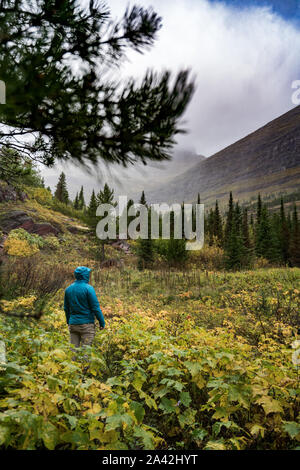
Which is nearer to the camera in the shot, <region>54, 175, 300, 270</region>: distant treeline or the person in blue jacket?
the person in blue jacket

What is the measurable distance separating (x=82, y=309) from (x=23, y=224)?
71.7 ft

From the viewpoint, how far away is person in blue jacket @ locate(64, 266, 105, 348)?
3902mm

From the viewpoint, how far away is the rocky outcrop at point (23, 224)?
21.1 metres

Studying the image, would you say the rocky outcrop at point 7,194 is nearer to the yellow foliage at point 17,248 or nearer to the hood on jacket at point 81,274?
the yellow foliage at point 17,248

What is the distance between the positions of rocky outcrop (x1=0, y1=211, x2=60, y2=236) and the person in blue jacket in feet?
66.4

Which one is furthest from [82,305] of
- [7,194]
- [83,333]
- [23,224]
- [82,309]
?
[7,194]

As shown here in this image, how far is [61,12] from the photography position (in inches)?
73.5

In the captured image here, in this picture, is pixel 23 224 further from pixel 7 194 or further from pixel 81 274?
pixel 81 274

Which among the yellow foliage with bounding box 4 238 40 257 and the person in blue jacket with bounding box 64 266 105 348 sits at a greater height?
the yellow foliage with bounding box 4 238 40 257

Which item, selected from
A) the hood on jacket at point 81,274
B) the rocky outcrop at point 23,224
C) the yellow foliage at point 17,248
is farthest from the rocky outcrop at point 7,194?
the hood on jacket at point 81,274

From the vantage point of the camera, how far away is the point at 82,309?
3908 mm

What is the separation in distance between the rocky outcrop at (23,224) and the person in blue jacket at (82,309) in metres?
20.2

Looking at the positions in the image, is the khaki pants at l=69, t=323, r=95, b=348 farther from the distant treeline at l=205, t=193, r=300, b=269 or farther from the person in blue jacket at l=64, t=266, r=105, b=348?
the distant treeline at l=205, t=193, r=300, b=269

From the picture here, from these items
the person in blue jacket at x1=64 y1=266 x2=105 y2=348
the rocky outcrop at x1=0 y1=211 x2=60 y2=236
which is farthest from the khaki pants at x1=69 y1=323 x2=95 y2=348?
the rocky outcrop at x1=0 y1=211 x2=60 y2=236
